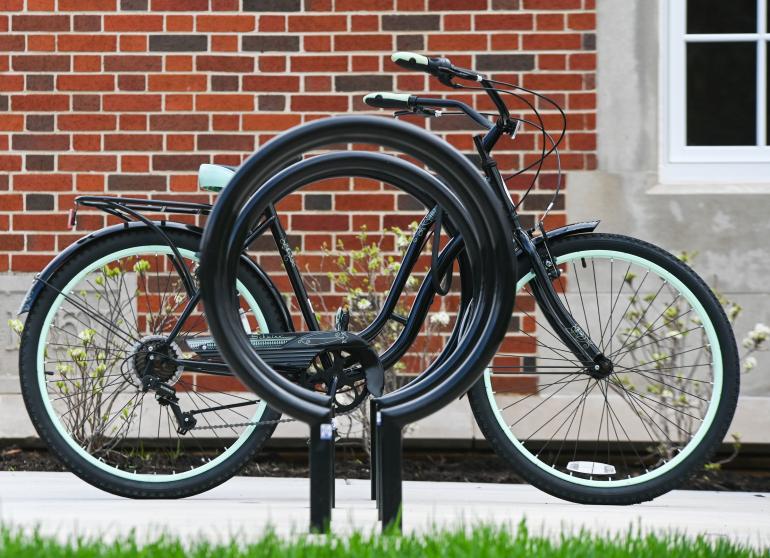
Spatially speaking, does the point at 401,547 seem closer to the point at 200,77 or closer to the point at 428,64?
the point at 428,64

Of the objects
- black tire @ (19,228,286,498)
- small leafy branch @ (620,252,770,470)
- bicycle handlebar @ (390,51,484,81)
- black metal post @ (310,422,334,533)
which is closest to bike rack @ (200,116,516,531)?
black metal post @ (310,422,334,533)

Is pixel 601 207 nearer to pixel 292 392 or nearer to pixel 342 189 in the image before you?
pixel 342 189

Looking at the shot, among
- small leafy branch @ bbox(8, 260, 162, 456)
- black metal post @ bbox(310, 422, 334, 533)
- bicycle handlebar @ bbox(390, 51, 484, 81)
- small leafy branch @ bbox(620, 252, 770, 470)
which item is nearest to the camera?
black metal post @ bbox(310, 422, 334, 533)

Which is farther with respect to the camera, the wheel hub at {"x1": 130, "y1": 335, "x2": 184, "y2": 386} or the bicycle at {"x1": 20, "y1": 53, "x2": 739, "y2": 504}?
the wheel hub at {"x1": 130, "y1": 335, "x2": 184, "y2": 386}

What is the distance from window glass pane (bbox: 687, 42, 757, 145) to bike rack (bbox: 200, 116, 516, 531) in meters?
Answer: 2.55

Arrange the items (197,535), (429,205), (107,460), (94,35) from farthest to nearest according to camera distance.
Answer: (94,35)
(107,460)
(429,205)
(197,535)

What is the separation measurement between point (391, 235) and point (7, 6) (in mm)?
1936

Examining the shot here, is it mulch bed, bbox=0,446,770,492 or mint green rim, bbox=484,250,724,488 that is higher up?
mint green rim, bbox=484,250,724,488

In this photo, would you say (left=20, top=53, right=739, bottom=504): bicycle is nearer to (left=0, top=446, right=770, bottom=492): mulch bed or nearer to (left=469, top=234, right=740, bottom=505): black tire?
(left=469, top=234, right=740, bottom=505): black tire

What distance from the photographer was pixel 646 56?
16.2 feet

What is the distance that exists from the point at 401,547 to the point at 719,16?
3407 mm

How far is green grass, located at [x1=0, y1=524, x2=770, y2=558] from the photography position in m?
2.42

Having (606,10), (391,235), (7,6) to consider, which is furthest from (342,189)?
(7,6)

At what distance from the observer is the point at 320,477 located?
2.72 m
